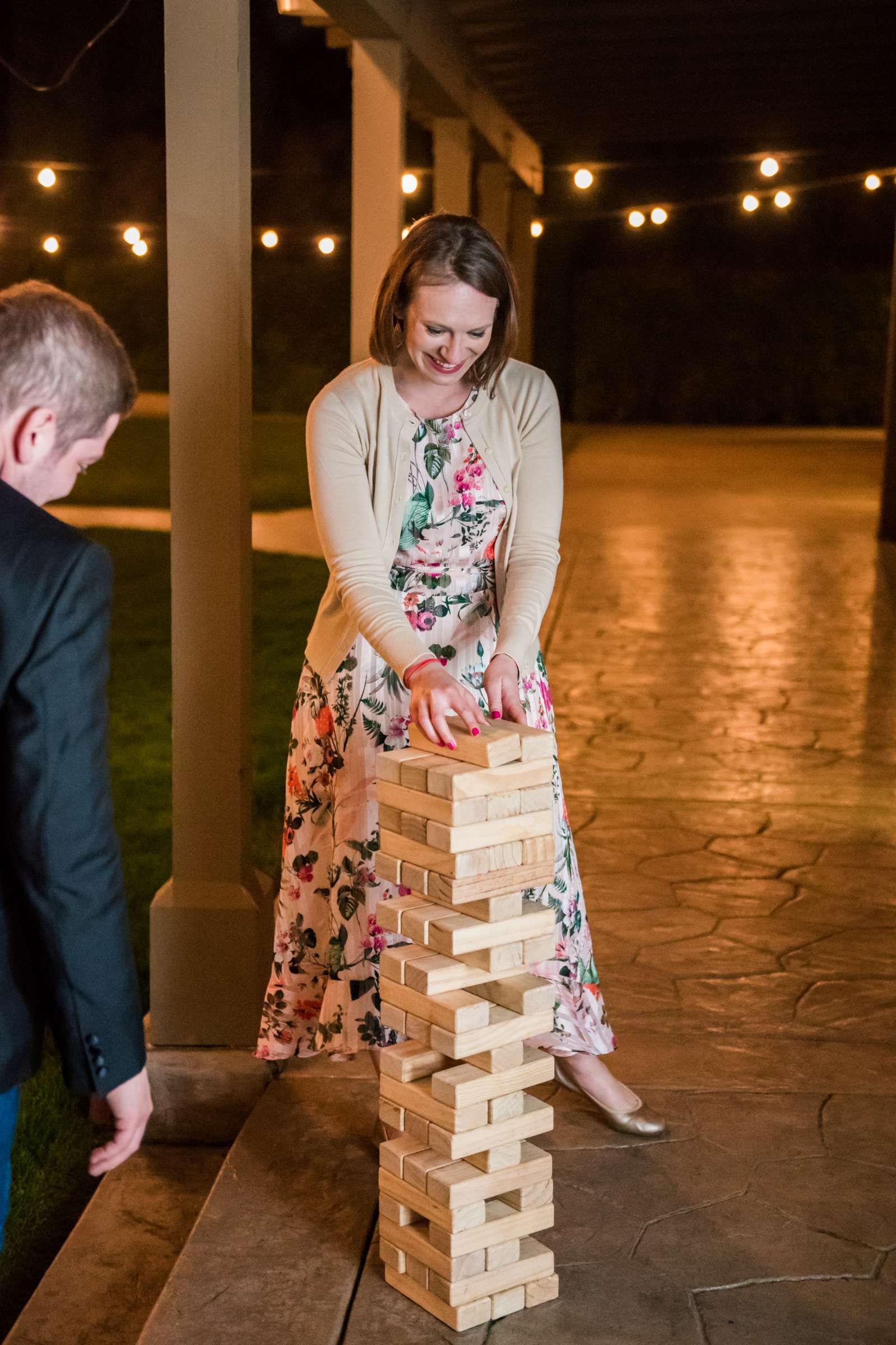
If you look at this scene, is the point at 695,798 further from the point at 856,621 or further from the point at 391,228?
the point at 856,621

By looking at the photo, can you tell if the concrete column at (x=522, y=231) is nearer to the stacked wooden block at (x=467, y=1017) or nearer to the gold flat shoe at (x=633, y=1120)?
the gold flat shoe at (x=633, y=1120)

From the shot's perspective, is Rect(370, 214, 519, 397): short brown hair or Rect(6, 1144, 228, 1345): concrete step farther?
Rect(6, 1144, 228, 1345): concrete step

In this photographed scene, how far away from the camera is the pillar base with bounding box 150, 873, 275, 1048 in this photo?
321cm

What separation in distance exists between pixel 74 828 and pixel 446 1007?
2.81 ft

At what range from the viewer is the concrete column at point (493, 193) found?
8984 mm

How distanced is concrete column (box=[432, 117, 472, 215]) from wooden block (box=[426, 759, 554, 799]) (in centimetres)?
513

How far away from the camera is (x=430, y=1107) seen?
7.21 ft

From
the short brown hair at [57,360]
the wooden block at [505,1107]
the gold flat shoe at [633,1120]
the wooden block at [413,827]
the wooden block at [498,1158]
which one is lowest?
the gold flat shoe at [633,1120]

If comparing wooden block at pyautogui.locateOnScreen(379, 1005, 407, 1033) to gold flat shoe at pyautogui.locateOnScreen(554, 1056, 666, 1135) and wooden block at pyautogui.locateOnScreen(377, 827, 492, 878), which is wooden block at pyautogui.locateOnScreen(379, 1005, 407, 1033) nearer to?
wooden block at pyautogui.locateOnScreen(377, 827, 492, 878)

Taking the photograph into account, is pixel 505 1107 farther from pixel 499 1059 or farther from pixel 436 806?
pixel 436 806

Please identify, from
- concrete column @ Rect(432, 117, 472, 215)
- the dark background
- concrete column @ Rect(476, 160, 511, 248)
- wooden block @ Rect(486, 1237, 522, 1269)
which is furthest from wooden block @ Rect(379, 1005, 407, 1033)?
the dark background

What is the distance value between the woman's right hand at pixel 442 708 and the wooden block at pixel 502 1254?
2.61 feet

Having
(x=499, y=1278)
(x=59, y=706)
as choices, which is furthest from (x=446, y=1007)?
(x=59, y=706)

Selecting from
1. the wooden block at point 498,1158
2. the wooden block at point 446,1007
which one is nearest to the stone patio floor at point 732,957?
the wooden block at point 498,1158
